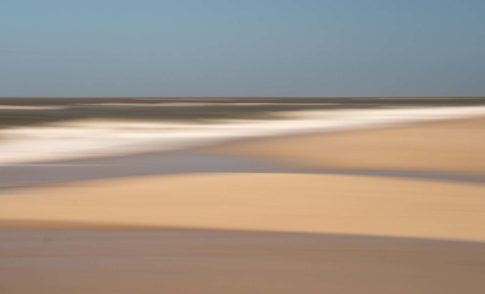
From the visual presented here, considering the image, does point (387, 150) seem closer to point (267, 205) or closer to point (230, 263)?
point (267, 205)

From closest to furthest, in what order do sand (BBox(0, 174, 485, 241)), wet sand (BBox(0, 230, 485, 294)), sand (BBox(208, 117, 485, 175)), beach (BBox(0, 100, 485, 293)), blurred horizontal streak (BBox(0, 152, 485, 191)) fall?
wet sand (BBox(0, 230, 485, 294))
beach (BBox(0, 100, 485, 293))
sand (BBox(0, 174, 485, 241))
blurred horizontal streak (BBox(0, 152, 485, 191))
sand (BBox(208, 117, 485, 175))

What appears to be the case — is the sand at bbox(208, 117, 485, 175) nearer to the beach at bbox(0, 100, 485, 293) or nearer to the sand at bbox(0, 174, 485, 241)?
the beach at bbox(0, 100, 485, 293)

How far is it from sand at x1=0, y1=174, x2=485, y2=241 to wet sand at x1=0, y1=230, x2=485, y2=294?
399 millimetres

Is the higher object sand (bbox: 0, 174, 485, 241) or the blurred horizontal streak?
sand (bbox: 0, 174, 485, 241)

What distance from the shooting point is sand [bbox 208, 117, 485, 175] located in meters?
10.5

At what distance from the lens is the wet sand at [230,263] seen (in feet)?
13.5

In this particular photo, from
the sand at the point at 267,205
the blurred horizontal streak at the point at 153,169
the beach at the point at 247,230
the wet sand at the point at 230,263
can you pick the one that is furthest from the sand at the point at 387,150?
the wet sand at the point at 230,263

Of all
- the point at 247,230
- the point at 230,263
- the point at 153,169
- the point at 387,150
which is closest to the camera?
the point at 230,263

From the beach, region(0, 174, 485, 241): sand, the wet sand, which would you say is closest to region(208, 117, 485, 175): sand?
the beach

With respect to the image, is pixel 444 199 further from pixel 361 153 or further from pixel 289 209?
pixel 361 153

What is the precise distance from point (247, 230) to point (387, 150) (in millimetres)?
7255

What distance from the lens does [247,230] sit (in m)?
5.65

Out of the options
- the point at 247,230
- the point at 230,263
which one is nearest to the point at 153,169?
the point at 247,230

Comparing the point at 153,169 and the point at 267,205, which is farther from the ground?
the point at 267,205
